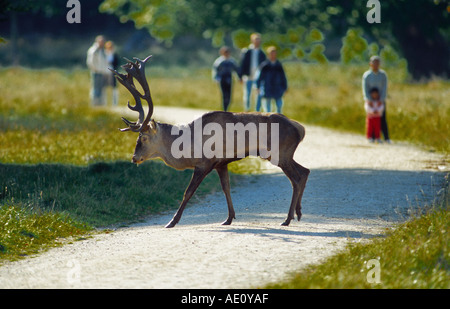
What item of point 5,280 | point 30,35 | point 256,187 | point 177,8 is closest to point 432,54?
point 177,8

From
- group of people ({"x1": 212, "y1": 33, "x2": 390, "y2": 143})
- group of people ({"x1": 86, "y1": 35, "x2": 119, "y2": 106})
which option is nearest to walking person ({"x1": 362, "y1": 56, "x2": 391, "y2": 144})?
group of people ({"x1": 212, "y1": 33, "x2": 390, "y2": 143})

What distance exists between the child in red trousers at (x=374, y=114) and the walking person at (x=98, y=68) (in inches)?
386

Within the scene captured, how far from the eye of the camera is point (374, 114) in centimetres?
1719

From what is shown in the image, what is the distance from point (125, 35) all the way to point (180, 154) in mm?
50859

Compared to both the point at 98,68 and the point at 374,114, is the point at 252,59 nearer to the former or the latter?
the point at 374,114

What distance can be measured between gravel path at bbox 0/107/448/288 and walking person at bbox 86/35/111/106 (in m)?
11.6

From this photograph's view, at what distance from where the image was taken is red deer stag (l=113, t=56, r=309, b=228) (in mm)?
9375

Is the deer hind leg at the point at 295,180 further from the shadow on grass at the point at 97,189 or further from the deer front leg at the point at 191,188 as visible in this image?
the shadow on grass at the point at 97,189

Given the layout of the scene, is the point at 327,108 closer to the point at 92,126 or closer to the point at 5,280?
the point at 92,126

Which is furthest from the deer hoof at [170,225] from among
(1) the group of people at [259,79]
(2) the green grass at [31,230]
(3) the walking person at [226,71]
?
(3) the walking person at [226,71]

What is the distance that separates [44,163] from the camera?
12797mm

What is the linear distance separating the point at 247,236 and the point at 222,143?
140 cm

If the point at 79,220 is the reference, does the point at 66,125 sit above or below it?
above

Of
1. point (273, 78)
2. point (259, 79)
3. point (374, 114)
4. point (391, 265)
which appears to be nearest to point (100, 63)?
point (259, 79)
